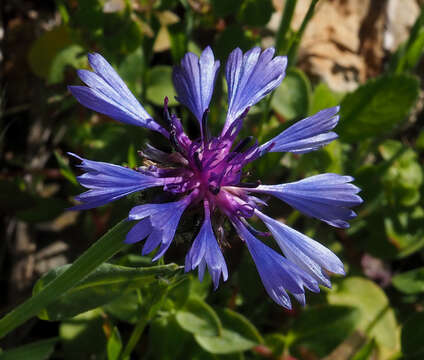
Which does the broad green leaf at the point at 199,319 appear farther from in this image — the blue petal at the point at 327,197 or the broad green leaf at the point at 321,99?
the broad green leaf at the point at 321,99

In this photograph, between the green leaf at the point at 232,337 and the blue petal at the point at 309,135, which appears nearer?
the blue petal at the point at 309,135

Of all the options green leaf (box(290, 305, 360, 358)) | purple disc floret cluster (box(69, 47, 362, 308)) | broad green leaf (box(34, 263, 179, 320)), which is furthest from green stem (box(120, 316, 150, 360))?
green leaf (box(290, 305, 360, 358))

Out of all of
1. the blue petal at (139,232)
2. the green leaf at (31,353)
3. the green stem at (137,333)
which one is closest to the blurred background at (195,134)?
the green stem at (137,333)

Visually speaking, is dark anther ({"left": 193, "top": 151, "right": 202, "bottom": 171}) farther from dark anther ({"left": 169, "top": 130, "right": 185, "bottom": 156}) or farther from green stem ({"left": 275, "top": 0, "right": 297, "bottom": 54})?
green stem ({"left": 275, "top": 0, "right": 297, "bottom": 54})

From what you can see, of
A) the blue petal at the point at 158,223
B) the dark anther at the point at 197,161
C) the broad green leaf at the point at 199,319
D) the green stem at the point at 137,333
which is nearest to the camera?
the blue petal at the point at 158,223

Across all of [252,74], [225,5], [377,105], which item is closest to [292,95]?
[377,105]

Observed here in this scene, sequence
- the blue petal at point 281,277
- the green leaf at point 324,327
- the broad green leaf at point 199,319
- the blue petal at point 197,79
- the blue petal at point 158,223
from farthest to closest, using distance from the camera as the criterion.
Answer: the green leaf at point 324,327 < the broad green leaf at point 199,319 < the blue petal at point 197,79 < the blue petal at point 281,277 < the blue petal at point 158,223

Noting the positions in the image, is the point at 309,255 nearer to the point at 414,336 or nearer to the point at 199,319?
the point at 199,319

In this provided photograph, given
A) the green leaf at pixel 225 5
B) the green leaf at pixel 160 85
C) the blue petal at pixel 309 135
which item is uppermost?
the green leaf at pixel 225 5
